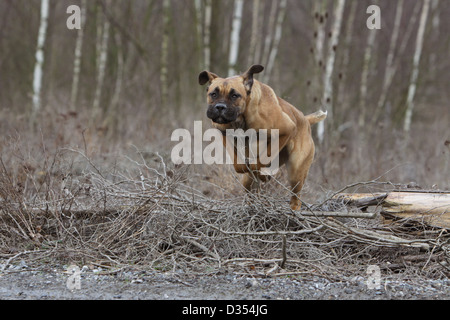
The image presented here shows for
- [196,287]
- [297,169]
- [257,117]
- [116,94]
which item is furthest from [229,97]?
[116,94]

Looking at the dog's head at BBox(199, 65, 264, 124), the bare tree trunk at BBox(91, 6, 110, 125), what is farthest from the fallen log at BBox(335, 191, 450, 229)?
the bare tree trunk at BBox(91, 6, 110, 125)

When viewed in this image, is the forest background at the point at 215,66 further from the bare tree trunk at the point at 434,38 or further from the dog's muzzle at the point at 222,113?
the dog's muzzle at the point at 222,113

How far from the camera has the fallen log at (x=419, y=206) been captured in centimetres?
704

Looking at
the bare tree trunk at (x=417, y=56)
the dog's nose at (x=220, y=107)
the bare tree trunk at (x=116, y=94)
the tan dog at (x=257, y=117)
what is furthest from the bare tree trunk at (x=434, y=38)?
the dog's nose at (x=220, y=107)

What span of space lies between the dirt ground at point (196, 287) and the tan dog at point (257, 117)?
1.45m

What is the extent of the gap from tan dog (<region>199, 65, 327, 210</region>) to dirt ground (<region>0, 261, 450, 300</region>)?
57.2 inches

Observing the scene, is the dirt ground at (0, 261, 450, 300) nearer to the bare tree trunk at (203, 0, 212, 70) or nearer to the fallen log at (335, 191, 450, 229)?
the fallen log at (335, 191, 450, 229)

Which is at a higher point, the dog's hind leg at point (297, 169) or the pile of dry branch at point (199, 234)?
the dog's hind leg at point (297, 169)

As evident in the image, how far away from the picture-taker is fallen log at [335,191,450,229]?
704 centimetres

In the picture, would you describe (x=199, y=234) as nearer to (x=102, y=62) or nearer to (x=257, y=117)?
(x=257, y=117)

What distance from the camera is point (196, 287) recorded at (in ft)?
19.4

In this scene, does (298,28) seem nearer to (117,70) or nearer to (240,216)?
(117,70)

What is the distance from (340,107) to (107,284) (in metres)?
15.2
